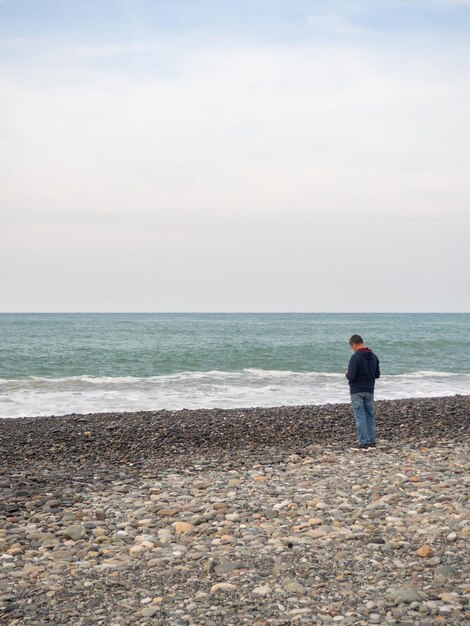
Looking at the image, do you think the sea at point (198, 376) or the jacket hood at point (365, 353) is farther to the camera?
the sea at point (198, 376)

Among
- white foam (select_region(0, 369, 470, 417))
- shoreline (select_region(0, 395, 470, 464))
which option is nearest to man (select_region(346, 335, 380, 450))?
shoreline (select_region(0, 395, 470, 464))

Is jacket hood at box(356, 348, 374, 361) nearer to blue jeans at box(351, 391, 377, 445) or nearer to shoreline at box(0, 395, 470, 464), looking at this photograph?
blue jeans at box(351, 391, 377, 445)

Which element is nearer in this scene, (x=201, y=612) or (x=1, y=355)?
(x=201, y=612)

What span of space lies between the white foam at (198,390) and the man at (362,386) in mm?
8953

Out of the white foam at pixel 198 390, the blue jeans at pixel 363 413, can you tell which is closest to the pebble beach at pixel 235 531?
the blue jeans at pixel 363 413

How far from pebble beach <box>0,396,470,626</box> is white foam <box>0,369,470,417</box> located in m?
8.00

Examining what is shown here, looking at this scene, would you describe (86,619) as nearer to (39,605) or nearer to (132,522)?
(39,605)

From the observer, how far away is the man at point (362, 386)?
12.5 meters

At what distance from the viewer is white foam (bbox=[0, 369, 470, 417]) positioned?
21.6m

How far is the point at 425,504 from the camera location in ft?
27.1

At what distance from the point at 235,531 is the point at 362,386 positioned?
5628 millimetres

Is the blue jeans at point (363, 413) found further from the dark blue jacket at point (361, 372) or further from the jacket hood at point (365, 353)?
the jacket hood at point (365, 353)

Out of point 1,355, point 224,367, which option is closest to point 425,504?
point 224,367

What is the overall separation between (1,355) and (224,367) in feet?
52.0
